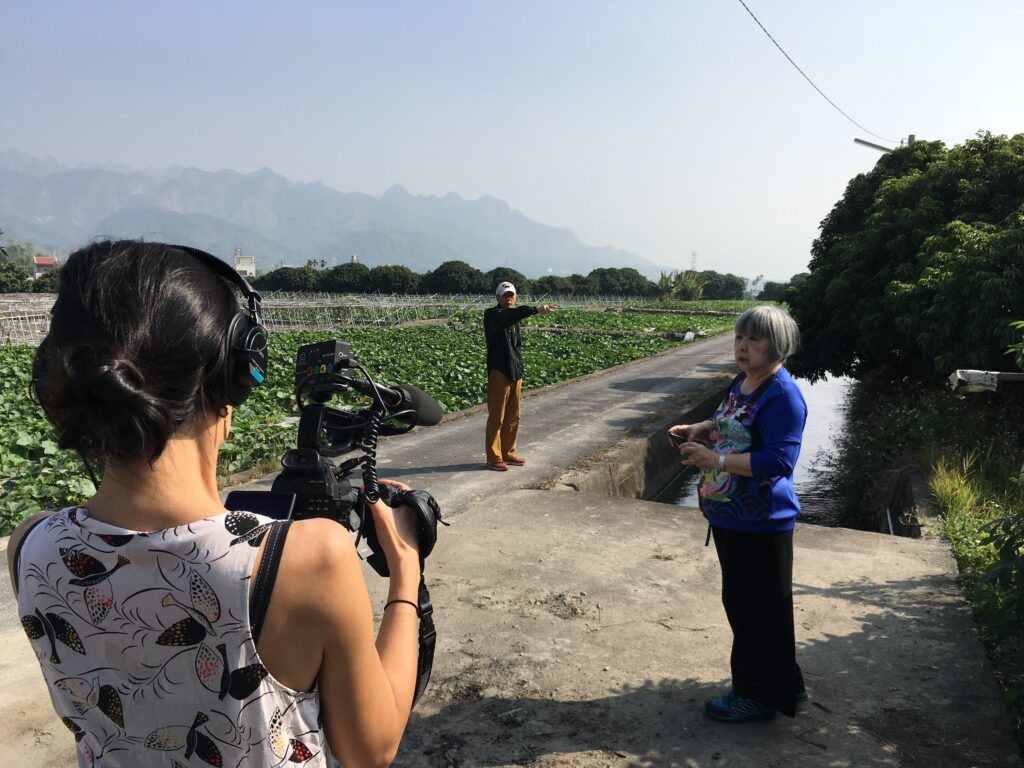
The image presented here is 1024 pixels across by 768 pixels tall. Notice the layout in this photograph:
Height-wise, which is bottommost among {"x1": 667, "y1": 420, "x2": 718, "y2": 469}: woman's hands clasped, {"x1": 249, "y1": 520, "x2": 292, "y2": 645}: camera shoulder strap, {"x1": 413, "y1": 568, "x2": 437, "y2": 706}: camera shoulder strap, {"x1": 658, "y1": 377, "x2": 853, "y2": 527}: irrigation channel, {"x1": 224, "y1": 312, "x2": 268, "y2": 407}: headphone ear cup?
{"x1": 658, "y1": 377, "x2": 853, "y2": 527}: irrigation channel

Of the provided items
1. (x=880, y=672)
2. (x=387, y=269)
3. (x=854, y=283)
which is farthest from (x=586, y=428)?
(x=387, y=269)

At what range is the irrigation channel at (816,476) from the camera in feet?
30.3

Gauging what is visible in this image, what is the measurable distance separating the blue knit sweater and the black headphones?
7.62ft

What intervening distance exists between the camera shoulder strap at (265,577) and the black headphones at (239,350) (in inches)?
8.6

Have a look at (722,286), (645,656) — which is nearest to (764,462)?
(645,656)

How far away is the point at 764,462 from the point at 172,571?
248 cm

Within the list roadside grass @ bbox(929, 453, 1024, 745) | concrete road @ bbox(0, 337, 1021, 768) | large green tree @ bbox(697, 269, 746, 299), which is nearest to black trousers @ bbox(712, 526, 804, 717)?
concrete road @ bbox(0, 337, 1021, 768)

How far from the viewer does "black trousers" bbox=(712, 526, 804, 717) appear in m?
3.08

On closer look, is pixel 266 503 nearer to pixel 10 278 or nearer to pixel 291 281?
pixel 10 278

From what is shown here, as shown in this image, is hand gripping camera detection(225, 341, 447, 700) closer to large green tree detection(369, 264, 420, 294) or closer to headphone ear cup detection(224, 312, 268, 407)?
headphone ear cup detection(224, 312, 268, 407)

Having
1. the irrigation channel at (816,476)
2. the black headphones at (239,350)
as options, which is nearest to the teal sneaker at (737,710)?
the black headphones at (239,350)

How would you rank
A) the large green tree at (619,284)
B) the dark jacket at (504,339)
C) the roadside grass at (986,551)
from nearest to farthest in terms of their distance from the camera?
the roadside grass at (986,551), the dark jacket at (504,339), the large green tree at (619,284)

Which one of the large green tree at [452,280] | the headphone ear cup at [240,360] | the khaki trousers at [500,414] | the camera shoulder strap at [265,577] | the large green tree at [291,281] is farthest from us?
the large green tree at [452,280]

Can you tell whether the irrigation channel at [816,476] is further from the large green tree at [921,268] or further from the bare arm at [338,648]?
the bare arm at [338,648]
